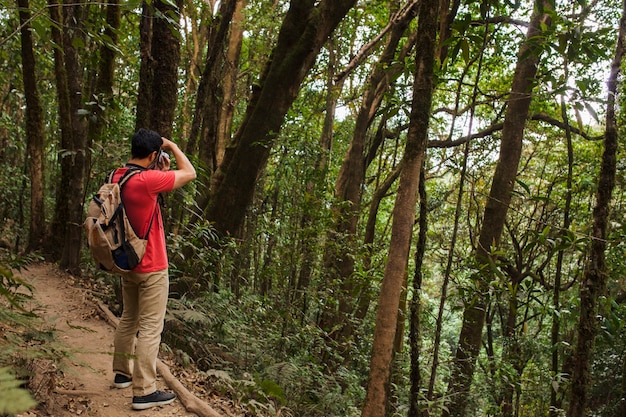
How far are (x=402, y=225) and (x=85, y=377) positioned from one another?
3078mm

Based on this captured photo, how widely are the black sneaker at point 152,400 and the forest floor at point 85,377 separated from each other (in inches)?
2.3

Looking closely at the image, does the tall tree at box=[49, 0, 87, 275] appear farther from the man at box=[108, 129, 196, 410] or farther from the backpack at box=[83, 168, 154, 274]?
the backpack at box=[83, 168, 154, 274]

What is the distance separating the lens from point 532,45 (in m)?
4.70

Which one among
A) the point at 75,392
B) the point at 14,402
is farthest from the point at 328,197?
the point at 14,402

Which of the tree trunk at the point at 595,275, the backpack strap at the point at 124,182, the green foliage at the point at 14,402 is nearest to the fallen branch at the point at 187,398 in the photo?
the backpack strap at the point at 124,182

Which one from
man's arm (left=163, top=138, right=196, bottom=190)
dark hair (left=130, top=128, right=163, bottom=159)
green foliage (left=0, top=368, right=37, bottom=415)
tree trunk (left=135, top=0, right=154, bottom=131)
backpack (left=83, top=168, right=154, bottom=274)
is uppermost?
tree trunk (left=135, top=0, right=154, bottom=131)

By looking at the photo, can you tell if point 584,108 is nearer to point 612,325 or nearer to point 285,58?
point 612,325

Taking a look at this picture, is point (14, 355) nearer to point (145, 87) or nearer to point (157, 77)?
point (145, 87)

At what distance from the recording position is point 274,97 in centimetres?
716

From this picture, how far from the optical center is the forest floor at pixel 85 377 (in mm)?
3363

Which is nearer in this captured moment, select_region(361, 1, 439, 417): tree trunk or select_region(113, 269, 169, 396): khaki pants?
select_region(113, 269, 169, 396): khaki pants

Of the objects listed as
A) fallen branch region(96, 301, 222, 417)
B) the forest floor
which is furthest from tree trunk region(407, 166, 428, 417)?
fallen branch region(96, 301, 222, 417)

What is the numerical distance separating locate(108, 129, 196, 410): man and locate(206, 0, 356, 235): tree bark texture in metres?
3.20

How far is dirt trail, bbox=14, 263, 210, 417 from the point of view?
3459 millimetres
